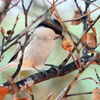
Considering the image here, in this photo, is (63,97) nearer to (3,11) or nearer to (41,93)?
(3,11)

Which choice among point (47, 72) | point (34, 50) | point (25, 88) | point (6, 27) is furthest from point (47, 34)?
point (6, 27)

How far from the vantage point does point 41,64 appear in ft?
3.09

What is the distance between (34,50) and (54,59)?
438 millimetres

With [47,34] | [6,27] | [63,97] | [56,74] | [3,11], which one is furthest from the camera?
[6,27]

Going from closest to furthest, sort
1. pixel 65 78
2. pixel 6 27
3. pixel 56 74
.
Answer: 1. pixel 56 74
2. pixel 6 27
3. pixel 65 78

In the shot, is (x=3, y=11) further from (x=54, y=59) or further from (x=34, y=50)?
(x=54, y=59)

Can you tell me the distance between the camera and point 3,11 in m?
0.43

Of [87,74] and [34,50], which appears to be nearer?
[34,50]

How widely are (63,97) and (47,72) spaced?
206 millimetres

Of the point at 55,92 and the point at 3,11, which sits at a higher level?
the point at 3,11

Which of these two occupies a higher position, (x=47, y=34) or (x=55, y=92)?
(x=47, y=34)

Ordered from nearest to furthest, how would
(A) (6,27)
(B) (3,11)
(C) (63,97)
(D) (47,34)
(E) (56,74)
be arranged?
(B) (3,11), (C) (63,97), (E) (56,74), (D) (47,34), (A) (6,27)

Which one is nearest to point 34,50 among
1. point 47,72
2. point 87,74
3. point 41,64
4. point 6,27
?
point 41,64

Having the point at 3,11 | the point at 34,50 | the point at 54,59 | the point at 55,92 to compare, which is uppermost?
the point at 3,11
